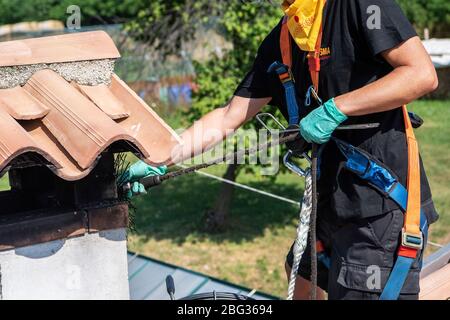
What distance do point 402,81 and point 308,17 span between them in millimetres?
452

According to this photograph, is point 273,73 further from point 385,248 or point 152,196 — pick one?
point 152,196

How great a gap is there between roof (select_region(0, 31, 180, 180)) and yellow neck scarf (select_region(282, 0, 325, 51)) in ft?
2.18

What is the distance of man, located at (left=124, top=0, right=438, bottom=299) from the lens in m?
2.71

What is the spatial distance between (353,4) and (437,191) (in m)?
8.25

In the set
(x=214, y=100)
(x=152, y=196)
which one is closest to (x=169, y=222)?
(x=152, y=196)

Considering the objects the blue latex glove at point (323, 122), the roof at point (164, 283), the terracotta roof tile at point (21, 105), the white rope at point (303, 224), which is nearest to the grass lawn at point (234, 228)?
the roof at point (164, 283)

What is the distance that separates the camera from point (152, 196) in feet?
35.6

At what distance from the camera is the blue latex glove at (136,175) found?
2.97 metres

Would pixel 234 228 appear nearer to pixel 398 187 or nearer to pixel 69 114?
pixel 398 187

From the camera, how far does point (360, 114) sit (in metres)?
2.80

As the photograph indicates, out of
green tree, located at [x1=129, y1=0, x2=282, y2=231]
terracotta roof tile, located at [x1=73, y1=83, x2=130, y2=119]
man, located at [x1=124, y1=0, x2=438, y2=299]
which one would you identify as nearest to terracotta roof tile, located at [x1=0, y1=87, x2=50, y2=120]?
terracotta roof tile, located at [x1=73, y1=83, x2=130, y2=119]

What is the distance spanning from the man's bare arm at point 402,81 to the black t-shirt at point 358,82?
0.05m

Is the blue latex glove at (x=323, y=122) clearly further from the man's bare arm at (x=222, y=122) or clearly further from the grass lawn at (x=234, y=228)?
the grass lawn at (x=234, y=228)
